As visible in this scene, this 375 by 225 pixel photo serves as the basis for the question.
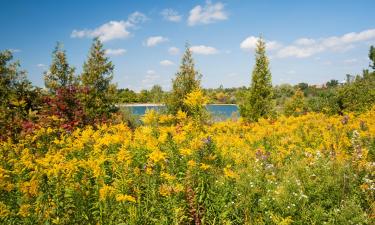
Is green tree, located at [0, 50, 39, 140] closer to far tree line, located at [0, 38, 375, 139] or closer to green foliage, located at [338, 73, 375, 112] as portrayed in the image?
far tree line, located at [0, 38, 375, 139]

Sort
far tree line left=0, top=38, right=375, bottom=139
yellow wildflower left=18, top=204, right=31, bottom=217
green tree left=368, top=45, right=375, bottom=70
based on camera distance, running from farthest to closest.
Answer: green tree left=368, top=45, right=375, bottom=70
far tree line left=0, top=38, right=375, bottom=139
yellow wildflower left=18, top=204, right=31, bottom=217

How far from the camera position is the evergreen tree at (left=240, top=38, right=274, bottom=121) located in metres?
15.5

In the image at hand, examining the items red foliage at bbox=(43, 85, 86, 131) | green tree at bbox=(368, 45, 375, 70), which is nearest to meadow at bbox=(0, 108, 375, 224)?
red foliage at bbox=(43, 85, 86, 131)

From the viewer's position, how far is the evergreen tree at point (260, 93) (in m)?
15.5

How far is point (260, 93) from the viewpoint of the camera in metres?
15.7

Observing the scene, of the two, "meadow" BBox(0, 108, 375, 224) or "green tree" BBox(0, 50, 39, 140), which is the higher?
"green tree" BBox(0, 50, 39, 140)

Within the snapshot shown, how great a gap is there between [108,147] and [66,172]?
174cm

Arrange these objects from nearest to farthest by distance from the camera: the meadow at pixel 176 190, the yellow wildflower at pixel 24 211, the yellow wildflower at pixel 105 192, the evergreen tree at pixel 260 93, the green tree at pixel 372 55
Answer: the yellow wildflower at pixel 24 211, the yellow wildflower at pixel 105 192, the meadow at pixel 176 190, the evergreen tree at pixel 260 93, the green tree at pixel 372 55

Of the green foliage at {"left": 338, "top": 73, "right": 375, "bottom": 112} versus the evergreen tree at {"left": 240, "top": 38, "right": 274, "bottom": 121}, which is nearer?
the evergreen tree at {"left": 240, "top": 38, "right": 274, "bottom": 121}

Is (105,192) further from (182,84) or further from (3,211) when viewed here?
(182,84)

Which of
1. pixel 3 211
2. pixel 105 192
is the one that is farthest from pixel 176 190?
pixel 3 211

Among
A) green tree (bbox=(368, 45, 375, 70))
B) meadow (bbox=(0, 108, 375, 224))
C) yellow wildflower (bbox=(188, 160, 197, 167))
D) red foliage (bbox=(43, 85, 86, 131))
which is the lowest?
meadow (bbox=(0, 108, 375, 224))

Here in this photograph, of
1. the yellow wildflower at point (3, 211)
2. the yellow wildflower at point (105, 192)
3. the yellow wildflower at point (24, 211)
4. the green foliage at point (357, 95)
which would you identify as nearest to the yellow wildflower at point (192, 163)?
the yellow wildflower at point (105, 192)

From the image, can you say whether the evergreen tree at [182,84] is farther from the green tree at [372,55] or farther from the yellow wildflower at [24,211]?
the green tree at [372,55]
